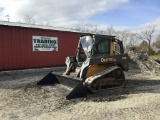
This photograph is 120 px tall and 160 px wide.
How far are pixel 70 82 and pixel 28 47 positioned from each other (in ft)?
25.0

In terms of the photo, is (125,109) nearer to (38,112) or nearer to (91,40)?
(38,112)

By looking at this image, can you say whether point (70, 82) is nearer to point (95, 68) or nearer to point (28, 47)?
point (95, 68)

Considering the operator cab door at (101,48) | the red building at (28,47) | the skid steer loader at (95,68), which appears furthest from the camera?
the red building at (28,47)

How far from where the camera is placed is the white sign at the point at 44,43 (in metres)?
15.5

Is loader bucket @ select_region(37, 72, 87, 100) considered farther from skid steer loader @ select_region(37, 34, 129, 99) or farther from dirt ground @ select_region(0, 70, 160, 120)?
dirt ground @ select_region(0, 70, 160, 120)

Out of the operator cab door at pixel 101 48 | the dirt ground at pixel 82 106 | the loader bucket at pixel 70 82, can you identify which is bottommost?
the dirt ground at pixel 82 106

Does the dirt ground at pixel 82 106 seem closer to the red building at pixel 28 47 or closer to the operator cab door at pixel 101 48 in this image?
the operator cab door at pixel 101 48

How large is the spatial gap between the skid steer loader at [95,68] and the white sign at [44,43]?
6.15m

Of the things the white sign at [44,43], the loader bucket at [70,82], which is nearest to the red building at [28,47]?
the white sign at [44,43]

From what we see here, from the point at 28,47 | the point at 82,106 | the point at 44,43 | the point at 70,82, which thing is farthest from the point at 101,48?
the point at 44,43

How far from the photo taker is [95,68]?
8.62 m

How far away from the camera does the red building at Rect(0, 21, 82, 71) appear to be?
14.0 meters

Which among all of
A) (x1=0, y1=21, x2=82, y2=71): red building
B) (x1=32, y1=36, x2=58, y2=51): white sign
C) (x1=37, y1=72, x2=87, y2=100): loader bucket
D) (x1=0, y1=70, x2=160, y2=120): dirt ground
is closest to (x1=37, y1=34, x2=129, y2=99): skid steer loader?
(x1=37, y1=72, x2=87, y2=100): loader bucket

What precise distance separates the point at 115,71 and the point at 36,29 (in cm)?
820
